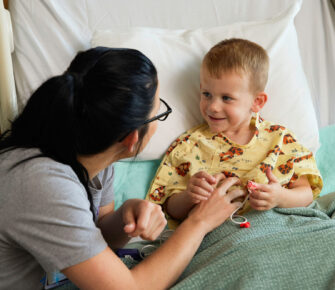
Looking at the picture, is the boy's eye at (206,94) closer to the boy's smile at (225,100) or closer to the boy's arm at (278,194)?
the boy's smile at (225,100)

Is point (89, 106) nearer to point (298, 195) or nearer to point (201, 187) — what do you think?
point (201, 187)

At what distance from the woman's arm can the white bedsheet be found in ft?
2.32

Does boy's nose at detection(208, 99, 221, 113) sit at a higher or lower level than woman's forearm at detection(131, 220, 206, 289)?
higher

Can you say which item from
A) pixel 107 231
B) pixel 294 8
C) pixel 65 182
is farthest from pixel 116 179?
pixel 294 8

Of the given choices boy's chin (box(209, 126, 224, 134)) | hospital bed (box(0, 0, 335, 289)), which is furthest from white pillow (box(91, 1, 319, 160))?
boy's chin (box(209, 126, 224, 134))

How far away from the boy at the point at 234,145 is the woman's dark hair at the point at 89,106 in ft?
1.77

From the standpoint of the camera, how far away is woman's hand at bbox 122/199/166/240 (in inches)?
37.3

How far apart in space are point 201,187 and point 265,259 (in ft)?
0.99

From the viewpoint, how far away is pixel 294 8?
1793 millimetres

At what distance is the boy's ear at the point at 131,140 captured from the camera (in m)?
0.95

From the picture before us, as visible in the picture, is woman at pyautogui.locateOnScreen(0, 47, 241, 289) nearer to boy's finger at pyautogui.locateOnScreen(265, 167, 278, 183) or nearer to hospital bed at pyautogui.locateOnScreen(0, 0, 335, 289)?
hospital bed at pyautogui.locateOnScreen(0, 0, 335, 289)

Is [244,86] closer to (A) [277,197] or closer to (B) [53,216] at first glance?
(A) [277,197]

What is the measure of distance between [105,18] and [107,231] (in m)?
0.88

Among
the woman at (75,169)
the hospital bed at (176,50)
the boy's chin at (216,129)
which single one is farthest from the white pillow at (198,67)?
the woman at (75,169)
